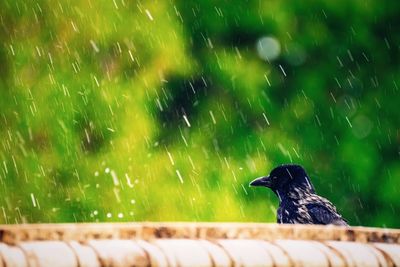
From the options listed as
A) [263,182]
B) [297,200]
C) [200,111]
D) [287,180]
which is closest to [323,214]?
[297,200]

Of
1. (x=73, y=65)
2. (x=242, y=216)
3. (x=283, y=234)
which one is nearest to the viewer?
(x=283, y=234)

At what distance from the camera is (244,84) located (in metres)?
6.94

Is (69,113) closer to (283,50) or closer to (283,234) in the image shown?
(283,50)

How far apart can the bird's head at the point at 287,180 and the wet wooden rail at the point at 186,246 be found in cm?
373

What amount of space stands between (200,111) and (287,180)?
1429 millimetres

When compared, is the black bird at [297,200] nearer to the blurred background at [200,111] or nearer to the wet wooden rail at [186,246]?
the blurred background at [200,111]

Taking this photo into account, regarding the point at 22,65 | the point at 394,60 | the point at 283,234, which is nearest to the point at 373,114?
the point at 394,60

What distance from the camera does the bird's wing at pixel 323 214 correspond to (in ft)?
17.1

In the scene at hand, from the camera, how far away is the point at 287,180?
5.96 metres

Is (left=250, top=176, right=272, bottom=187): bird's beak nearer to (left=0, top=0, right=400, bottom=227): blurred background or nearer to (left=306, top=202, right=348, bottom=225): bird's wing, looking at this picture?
(left=306, top=202, right=348, bottom=225): bird's wing

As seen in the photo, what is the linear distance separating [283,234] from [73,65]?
17.4 feet

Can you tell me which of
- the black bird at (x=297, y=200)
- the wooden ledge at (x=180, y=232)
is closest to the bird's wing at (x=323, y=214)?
the black bird at (x=297, y=200)

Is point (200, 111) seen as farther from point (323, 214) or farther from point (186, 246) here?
point (186, 246)

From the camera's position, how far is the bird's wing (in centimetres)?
521
